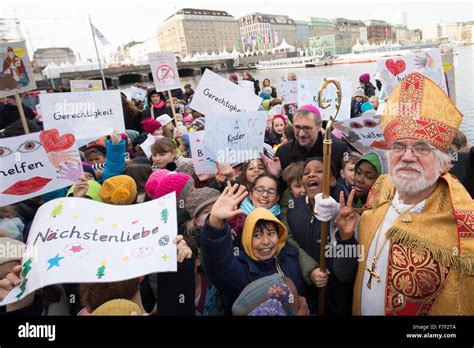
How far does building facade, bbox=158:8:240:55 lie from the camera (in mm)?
22953

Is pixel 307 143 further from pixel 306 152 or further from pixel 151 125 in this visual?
pixel 151 125

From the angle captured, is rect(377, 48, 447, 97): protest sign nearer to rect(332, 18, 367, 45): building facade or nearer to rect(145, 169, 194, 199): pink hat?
rect(145, 169, 194, 199): pink hat

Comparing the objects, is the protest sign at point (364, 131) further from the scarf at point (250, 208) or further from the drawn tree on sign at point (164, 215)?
the drawn tree on sign at point (164, 215)

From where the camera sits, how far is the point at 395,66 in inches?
157

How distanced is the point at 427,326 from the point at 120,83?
2285 inches

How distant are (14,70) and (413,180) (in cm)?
402

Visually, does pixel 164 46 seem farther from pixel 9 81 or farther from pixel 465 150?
pixel 465 150

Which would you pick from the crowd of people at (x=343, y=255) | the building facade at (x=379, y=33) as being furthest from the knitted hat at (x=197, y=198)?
the building facade at (x=379, y=33)

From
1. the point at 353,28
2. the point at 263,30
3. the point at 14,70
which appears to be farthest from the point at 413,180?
the point at 353,28

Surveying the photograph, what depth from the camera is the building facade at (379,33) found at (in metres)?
79.2

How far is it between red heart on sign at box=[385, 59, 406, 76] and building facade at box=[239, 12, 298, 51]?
1716 inches

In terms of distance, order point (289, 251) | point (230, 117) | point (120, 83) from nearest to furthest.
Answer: point (289, 251) → point (230, 117) → point (120, 83)

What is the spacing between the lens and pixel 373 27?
3132 inches

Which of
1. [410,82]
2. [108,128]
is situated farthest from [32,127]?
[410,82]
